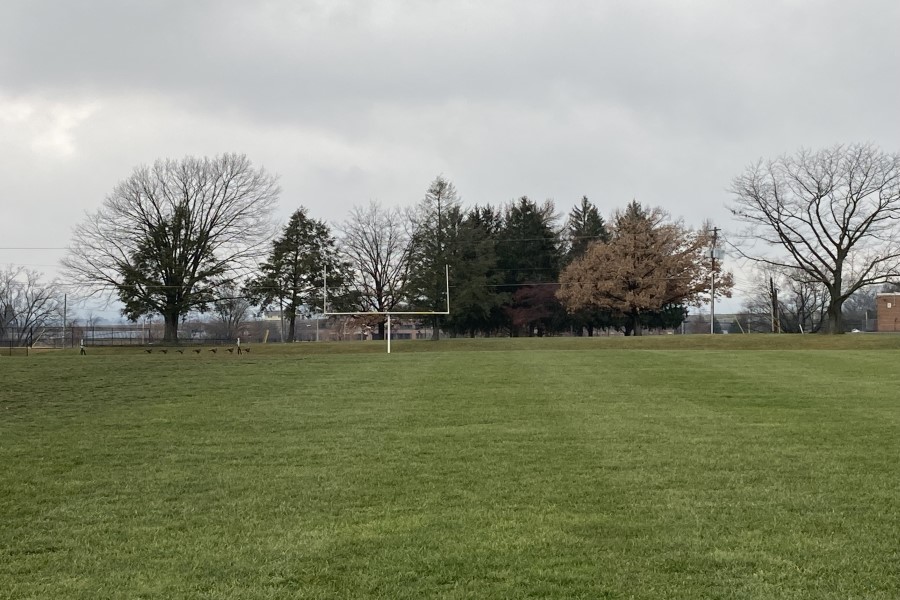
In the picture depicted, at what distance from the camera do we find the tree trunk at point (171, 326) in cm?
4962

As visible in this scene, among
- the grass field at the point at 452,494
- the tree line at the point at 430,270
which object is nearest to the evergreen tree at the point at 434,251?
the tree line at the point at 430,270

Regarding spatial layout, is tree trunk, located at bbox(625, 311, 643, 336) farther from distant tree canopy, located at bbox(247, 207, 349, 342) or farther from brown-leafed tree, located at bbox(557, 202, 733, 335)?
distant tree canopy, located at bbox(247, 207, 349, 342)

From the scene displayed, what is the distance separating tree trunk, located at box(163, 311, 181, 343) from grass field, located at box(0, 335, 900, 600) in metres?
37.5

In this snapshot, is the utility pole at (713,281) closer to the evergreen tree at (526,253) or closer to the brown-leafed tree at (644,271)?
the brown-leafed tree at (644,271)

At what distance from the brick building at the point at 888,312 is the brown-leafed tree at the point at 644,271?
30.6 metres

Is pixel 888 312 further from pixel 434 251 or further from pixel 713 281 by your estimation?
pixel 434 251

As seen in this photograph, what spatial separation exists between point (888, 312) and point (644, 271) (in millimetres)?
38295

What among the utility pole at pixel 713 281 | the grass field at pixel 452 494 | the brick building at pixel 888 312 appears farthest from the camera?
the brick building at pixel 888 312

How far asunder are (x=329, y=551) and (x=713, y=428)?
6925mm

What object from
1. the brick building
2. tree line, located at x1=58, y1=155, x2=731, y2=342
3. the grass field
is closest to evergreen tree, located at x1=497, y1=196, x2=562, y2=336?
tree line, located at x1=58, y1=155, x2=731, y2=342

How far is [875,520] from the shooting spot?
17.4 feet

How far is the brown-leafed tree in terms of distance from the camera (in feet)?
164

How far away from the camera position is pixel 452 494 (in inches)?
247

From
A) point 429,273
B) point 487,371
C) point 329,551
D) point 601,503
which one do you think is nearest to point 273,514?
point 329,551
